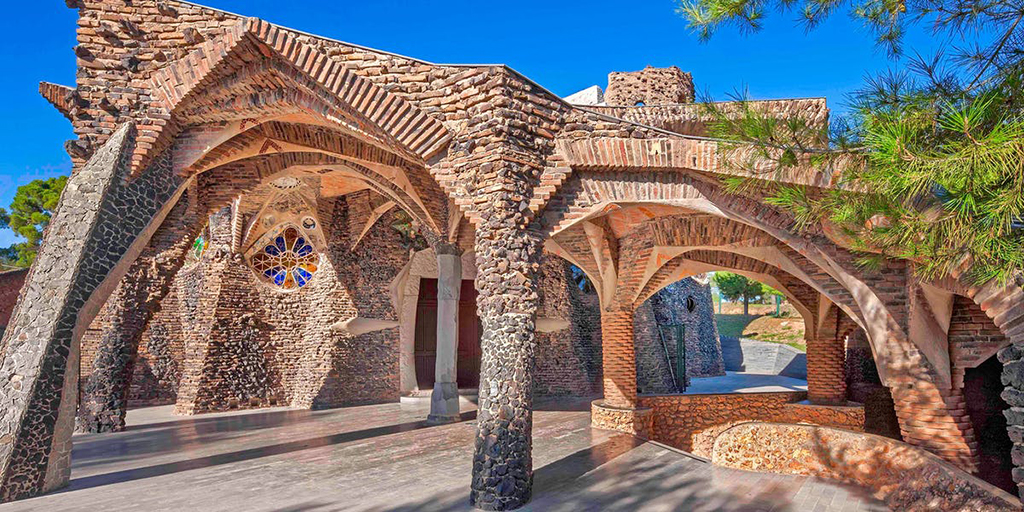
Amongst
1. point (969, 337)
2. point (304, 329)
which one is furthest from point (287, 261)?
point (969, 337)

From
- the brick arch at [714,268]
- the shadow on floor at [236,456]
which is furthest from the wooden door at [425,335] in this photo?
the brick arch at [714,268]

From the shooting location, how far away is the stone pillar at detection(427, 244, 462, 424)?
377 inches

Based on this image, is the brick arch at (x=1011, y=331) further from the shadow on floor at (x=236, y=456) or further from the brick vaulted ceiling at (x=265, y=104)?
the shadow on floor at (x=236, y=456)

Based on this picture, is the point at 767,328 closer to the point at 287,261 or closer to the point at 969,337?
the point at 287,261

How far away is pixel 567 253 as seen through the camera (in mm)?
10141

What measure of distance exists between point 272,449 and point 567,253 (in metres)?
5.30

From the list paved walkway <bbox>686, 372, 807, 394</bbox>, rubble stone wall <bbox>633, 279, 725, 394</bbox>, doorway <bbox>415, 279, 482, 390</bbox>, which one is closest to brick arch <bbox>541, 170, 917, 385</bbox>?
paved walkway <bbox>686, 372, 807, 394</bbox>

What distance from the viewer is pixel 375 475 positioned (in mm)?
5816

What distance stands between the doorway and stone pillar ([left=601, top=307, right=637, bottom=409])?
16.0ft

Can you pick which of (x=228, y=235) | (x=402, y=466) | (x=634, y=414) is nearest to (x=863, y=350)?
(x=634, y=414)

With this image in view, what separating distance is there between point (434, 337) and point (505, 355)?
29.2 ft

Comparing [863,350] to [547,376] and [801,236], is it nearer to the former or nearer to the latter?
[547,376]

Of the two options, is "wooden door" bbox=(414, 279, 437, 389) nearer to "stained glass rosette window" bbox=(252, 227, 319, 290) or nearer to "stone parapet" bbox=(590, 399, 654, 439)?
"stained glass rosette window" bbox=(252, 227, 319, 290)

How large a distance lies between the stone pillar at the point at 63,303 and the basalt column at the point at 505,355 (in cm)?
382
